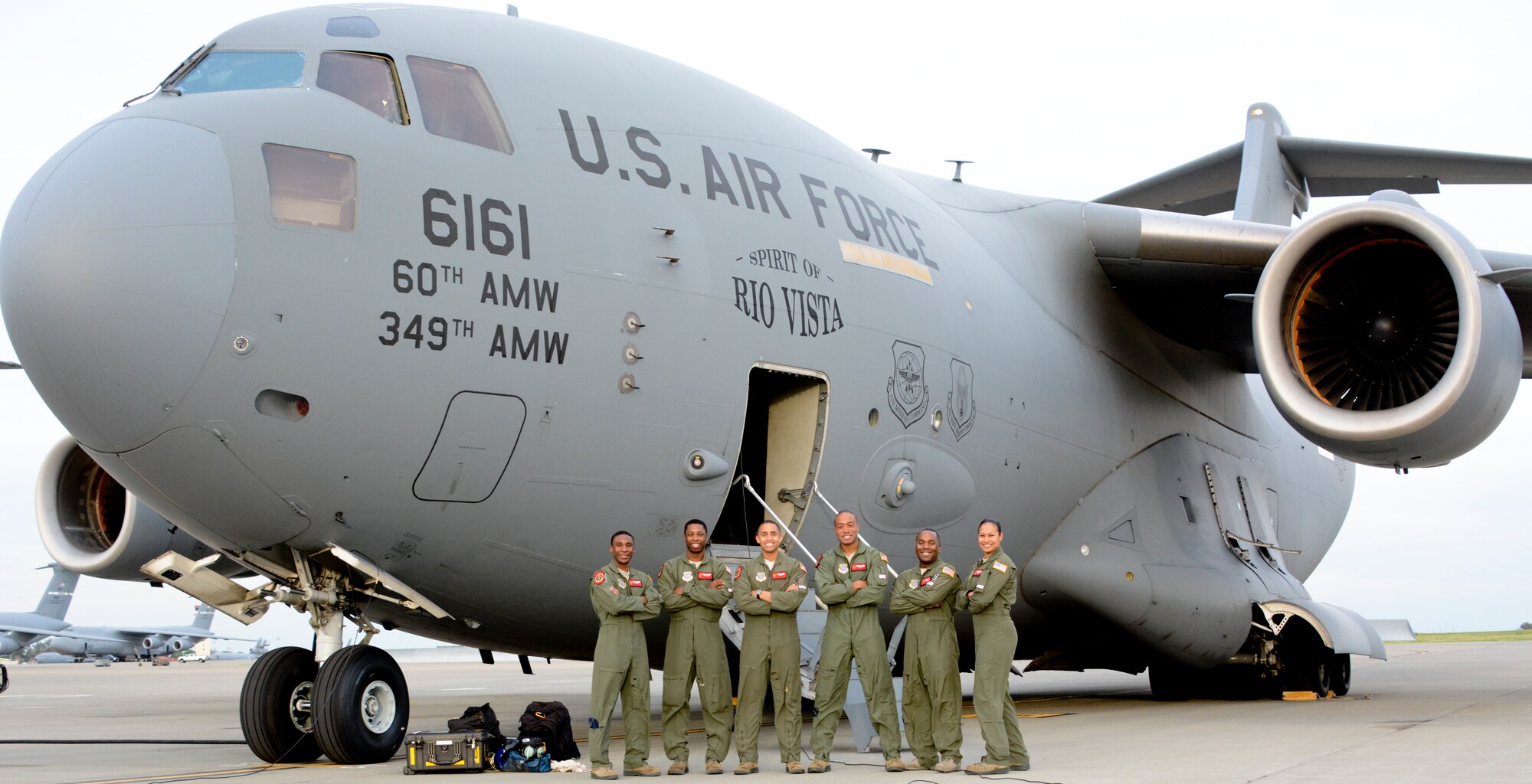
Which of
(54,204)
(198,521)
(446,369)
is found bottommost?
(198,521)

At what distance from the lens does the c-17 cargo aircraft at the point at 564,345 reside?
18.7 ft

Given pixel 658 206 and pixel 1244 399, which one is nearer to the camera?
pixel 658 206

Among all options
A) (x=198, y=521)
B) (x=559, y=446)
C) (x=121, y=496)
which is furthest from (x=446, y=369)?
(x=121, y=496)

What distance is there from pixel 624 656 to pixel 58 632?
43.7 meters

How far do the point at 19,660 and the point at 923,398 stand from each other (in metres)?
48.1

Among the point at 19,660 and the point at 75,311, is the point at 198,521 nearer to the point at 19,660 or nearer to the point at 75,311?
the point at 75,311

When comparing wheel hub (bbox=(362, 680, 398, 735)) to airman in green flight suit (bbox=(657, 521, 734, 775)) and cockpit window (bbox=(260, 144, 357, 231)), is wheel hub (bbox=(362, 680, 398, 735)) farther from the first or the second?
cockpit window (bbox=(260, 144, 357, 231))

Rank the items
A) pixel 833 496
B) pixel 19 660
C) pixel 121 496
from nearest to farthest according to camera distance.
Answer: pixel 833 496, pixel 121 496, pixel 19 660

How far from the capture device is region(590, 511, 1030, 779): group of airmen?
6.48m

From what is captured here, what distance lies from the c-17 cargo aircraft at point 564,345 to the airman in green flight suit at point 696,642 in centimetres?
37

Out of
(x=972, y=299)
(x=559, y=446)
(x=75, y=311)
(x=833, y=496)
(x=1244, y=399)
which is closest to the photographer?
(x=75, y=311)

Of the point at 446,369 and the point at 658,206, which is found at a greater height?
the point at 658,206

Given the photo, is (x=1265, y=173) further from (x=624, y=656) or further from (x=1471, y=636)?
(x=1471, y=636)

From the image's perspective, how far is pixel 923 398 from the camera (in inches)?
325
